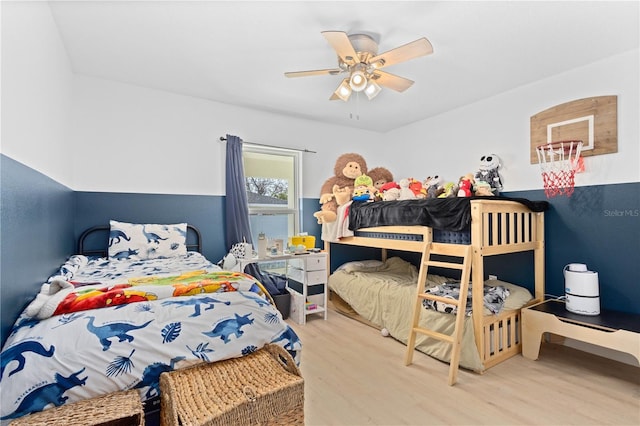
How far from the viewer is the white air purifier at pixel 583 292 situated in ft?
7.70

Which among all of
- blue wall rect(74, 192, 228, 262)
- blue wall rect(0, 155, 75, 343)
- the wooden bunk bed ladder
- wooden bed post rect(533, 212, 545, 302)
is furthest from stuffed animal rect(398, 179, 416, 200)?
blue wall rect(0, 155, 75, 343)

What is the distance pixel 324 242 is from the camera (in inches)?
159

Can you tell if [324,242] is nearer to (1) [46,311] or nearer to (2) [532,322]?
(2) [532,322]

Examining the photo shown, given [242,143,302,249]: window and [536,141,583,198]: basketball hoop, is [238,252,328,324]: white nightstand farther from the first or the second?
[536,141,583,198]: basketball hoop

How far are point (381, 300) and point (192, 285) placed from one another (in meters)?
2.07

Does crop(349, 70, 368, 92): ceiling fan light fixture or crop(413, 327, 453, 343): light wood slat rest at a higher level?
crop(349, 70, 368, 92): ceiling fan light fixture

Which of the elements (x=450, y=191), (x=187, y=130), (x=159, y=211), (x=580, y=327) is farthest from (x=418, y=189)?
(x=159, y=211)

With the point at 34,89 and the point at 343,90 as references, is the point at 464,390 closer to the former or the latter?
the point at 343,90

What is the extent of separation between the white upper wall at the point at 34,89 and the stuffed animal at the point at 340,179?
2.51 meters

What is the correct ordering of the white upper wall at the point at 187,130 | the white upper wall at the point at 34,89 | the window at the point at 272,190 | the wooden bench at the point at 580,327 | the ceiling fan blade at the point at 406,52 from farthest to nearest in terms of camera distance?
the window at the point at 272,190 < the wooden bench at the point at 580,327 < the ceiling fan blade at the point at 406,52 < the white upper wall at the point at 187,130 < the white upper wall at the point at 34,89

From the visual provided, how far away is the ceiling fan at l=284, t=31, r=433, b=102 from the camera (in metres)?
1.92

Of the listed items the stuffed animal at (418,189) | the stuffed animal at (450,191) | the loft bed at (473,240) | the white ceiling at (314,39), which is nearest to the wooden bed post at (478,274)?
the loft bed at (473,240)

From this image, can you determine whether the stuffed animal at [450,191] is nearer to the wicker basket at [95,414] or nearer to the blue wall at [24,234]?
the wicker basket at [95,414]

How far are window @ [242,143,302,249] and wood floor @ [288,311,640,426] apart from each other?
165 cm
